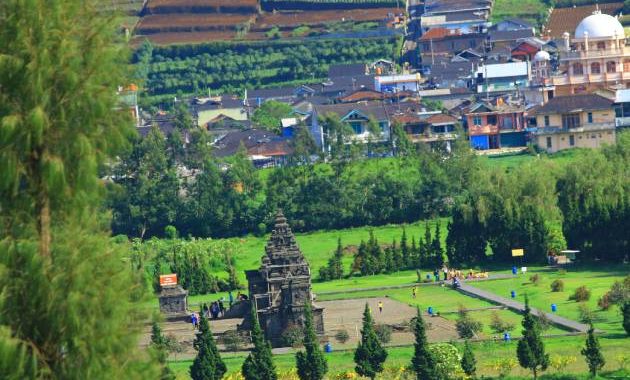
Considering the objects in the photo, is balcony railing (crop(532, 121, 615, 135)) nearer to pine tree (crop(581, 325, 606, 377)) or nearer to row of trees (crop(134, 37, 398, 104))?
row of trees (crop(134, 37, 398, 104))

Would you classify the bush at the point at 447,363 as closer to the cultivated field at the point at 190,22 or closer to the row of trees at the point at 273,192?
the row of trees at the point at 273,192

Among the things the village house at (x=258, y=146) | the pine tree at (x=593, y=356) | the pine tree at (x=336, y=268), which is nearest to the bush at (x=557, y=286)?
the pine tree at (x=336, y=268)

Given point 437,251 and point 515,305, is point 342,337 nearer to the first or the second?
point 515,305

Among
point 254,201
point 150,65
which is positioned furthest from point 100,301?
point 150,65

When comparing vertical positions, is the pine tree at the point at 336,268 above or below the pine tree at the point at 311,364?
above

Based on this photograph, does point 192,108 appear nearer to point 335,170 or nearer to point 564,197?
point 335,170

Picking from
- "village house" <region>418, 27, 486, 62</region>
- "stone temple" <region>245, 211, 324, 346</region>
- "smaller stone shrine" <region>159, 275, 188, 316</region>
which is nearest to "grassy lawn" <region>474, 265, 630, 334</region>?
"stone temple" <region>245, 211, 324, 346</region>
